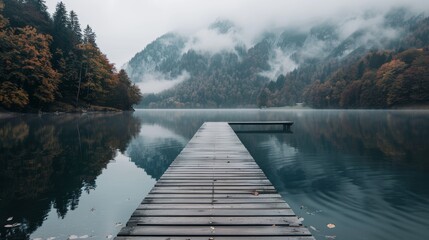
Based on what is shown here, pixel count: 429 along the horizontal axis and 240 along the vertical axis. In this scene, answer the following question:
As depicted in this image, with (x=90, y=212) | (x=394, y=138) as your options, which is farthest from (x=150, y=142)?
(x=394, y=138)

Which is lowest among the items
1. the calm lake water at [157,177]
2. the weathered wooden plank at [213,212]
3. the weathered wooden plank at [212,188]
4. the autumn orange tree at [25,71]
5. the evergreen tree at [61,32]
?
the calm lake water at [157,177]

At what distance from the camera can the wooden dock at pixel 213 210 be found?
19.1ft

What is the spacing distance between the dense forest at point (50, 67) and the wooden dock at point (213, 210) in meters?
58.3

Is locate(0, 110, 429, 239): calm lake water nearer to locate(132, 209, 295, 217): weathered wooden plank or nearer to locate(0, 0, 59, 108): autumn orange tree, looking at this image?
locate(132, 209, 295, 217): weathered wooden plank

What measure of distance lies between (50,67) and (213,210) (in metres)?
71.4

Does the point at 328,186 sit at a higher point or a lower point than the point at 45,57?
lower

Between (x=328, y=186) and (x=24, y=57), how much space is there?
65379 millimetres

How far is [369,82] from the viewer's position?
4897 inches

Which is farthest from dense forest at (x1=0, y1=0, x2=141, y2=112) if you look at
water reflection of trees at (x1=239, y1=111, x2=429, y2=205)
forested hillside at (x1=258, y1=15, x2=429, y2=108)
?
forested hillside at (x1=258, y1=15, x2=429, y2=108)

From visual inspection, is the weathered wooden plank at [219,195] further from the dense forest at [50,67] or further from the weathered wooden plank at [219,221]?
the dense forest at [50,67]

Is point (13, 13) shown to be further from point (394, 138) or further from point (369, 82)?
point (369, 82)

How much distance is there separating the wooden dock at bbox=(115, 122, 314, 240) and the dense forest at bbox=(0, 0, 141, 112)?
5832 centimetres

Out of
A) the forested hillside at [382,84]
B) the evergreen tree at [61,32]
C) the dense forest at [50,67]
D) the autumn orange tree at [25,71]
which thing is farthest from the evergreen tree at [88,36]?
the forested hillside at [382,84]

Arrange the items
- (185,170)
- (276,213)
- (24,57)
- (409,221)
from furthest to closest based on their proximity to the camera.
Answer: (24,57) → (185,170) → (409,221) → (276,213)
